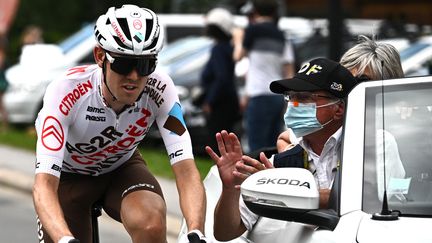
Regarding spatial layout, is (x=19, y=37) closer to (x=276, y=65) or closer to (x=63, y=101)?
(x=276, y=65)

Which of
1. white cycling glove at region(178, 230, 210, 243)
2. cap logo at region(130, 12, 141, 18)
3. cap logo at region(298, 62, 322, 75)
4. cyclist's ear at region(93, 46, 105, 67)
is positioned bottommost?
white cycling glove at region(178, 230, 210, 243)

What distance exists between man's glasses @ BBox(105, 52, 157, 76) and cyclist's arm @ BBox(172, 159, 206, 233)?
0.51 meters

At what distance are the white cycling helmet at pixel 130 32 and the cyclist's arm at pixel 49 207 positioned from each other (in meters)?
0.60

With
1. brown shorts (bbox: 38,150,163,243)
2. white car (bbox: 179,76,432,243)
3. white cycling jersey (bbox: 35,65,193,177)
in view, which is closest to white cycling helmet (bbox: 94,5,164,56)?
white cycling jersey (bbox: 35,65,193,177)

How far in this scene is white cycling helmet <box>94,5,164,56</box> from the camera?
4.83m

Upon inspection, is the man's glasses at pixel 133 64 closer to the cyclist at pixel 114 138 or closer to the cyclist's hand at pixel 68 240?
the cyclist at pixel 114 138

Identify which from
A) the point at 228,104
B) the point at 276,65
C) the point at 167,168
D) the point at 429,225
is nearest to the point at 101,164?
the point at 429,225

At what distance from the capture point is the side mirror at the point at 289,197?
14.2 feet

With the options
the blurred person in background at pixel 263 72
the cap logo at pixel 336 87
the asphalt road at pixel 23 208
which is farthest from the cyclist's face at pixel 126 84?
the blurred person in background at pixel 263 72

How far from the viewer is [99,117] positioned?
17.1ft

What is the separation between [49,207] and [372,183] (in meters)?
1.29

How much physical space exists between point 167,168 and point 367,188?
9691 mm

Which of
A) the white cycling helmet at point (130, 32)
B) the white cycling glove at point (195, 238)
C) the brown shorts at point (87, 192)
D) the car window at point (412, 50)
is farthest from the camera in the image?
the car window at point (412, 50)

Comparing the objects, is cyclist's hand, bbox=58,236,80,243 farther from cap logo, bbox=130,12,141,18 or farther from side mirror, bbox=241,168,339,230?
cap logo, bbox=130,12,141,18
